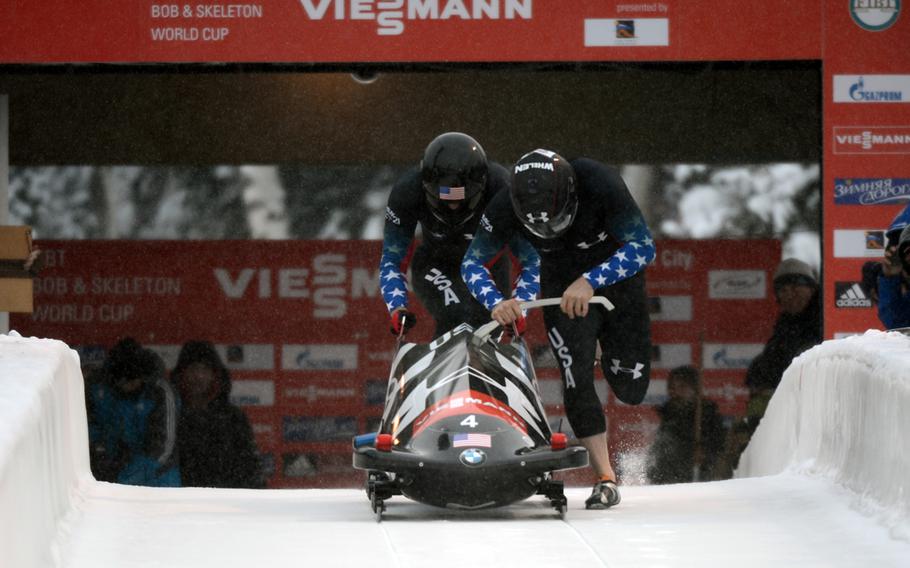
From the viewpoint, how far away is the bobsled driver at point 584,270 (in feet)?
18.3

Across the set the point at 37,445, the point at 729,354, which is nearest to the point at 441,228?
the point at 37,445

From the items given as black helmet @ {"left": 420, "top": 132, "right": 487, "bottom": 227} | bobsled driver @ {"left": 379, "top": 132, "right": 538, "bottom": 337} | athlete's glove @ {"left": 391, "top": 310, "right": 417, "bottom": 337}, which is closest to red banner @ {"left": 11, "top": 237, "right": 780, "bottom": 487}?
bobsled driver @ {"left": 379, "top": 132, "right": 538, "bottom": 337}

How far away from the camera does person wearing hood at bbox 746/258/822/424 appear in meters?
9.70

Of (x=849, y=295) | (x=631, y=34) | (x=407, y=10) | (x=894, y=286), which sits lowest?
(x=849, y=295)

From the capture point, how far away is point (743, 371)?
1019cm

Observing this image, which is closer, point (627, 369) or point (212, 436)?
point (627, 369)

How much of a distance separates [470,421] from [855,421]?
1329mm

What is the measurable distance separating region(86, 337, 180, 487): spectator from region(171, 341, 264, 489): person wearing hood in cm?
14

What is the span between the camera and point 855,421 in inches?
214

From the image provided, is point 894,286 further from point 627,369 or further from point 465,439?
point 465,439

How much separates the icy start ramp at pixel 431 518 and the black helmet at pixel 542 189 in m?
1.00

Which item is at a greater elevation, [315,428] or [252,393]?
[252,393]

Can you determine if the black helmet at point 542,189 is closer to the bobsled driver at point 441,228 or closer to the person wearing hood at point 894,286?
the bobsled driver at point 441,228

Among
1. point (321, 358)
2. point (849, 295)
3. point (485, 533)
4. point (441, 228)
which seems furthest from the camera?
point (321, 358)
